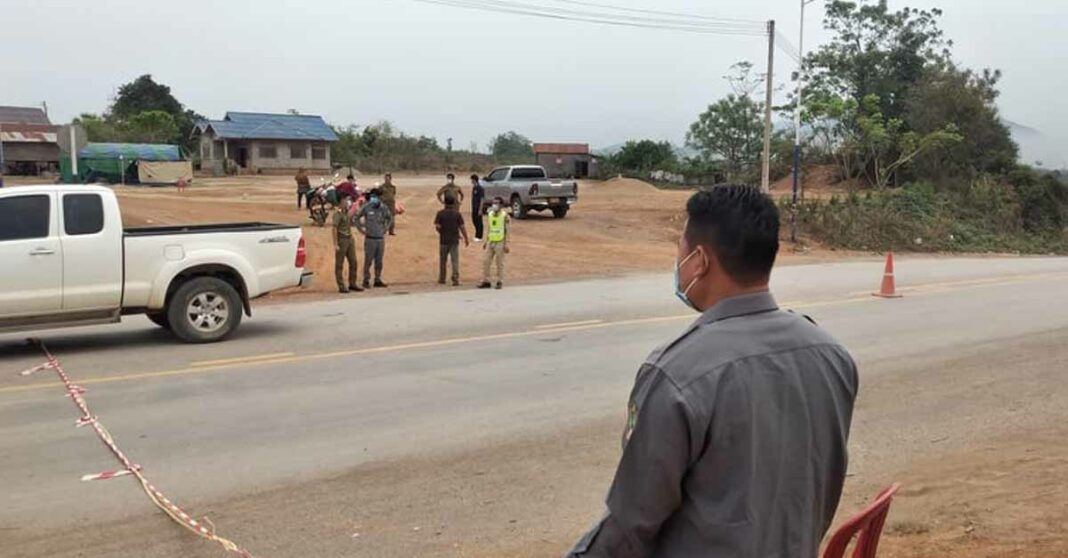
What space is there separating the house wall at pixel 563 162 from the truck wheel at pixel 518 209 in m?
40.6

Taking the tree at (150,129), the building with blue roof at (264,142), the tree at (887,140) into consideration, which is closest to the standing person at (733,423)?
the tree at (887,140)

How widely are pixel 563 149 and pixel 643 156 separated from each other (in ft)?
24.2

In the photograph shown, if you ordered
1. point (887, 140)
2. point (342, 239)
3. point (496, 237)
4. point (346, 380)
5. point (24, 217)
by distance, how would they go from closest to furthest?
point (346, 380) → point (24, 217) → point (342, 239) → point (496, 237) → point (887, 140)

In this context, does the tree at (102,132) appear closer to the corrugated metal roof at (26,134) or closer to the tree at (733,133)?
the corrugated metal roof at (26,134)

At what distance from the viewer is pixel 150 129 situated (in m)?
74.6

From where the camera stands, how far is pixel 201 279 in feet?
36.4

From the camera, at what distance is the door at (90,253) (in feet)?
33.7

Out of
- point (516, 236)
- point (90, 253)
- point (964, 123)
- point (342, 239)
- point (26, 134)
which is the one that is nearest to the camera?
point (90, 253)

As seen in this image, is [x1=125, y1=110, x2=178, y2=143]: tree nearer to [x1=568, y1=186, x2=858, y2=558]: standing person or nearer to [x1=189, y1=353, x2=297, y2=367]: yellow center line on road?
[x1=189, y1=353, x2=297, y2=367]: yellow center line on road

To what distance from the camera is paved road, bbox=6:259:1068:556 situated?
6250 millimetres

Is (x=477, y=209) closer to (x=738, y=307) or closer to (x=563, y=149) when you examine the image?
(x=738, y=307)

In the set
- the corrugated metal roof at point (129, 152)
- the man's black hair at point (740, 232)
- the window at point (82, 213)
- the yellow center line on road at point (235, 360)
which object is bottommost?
the yellow center line on road at point (235, 360)

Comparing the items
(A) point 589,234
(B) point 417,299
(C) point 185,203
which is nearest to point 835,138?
(A) point 589,234

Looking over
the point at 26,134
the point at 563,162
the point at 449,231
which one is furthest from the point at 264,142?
the point at 449,231
